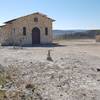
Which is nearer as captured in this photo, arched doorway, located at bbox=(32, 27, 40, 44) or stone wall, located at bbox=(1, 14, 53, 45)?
stone wall, located at bbox=(1, 14, 53, 45)

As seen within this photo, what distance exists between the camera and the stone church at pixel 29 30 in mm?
41062

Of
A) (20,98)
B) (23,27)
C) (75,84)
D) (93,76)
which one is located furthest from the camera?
(23,27)

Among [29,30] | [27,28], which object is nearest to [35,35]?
[29,30]

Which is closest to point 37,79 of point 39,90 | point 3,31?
point 39,90

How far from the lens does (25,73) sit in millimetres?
14539

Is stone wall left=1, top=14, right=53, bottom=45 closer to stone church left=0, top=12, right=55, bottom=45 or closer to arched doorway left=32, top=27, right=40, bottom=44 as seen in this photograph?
stone church left=0, top=12, right=55, bottom=45

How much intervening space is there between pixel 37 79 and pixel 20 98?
141 inches

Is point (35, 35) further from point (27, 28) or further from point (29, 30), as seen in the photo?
point (27, 28)

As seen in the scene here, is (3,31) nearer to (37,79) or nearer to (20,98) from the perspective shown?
(37,79)

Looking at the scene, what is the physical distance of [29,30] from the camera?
1631 inches

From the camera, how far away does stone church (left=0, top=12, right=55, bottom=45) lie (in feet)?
135

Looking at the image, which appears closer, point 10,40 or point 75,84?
point 75,84

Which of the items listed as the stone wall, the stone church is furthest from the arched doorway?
the stone wall

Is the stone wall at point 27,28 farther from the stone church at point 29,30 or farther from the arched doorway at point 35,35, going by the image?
the arched doorway at point 35,35
